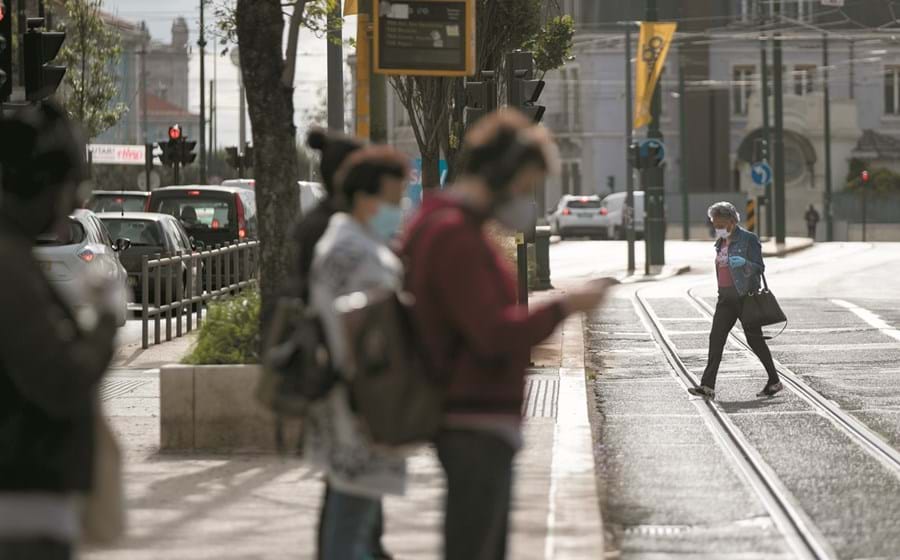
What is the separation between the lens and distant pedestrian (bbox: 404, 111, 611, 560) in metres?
5.10

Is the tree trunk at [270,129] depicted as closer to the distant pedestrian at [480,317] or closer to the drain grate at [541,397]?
the drain grate at [541,397]

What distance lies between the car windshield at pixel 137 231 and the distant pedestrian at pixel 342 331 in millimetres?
20018

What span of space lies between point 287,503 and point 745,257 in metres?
7.15

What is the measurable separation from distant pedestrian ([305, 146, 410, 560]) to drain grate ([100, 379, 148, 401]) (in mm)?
8874

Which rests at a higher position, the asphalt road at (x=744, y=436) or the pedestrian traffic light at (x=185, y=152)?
the pedestrian traffic light at (x=185, y=152)

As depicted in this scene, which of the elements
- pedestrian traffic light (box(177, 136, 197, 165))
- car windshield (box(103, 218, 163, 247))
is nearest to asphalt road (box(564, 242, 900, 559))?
car windshield (box(103, 218, 163, 247))

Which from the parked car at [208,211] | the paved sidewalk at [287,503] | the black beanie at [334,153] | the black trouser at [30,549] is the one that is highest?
the parked car at [208,211]

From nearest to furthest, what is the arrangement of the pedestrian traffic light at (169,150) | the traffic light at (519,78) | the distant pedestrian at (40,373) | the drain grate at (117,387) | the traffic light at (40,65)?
the distant pedestrian at (40,373)
the drain grate at (117,387)
the traffic light at (40,65)
the traffic light at (519,78)
the pedestrian traffic light at (169,150)

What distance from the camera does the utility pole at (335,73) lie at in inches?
556

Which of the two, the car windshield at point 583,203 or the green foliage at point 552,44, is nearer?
the green foliage at point 552,44

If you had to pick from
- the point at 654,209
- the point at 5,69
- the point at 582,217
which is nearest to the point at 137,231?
the point at 5,69

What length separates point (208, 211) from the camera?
101ft

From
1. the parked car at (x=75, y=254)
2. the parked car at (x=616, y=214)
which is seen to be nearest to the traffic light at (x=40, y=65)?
the parked car at (x=75, y=254)

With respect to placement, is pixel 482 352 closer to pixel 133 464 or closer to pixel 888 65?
pixel 133 464
